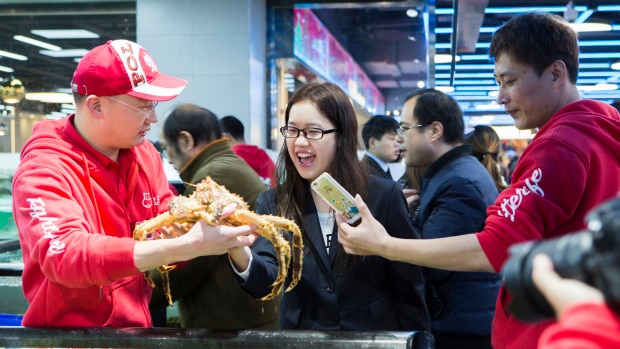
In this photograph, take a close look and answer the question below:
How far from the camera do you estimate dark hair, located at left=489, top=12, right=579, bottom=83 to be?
1900 mm

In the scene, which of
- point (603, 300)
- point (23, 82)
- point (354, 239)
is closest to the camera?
point (603, 300)

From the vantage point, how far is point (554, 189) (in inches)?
67.6

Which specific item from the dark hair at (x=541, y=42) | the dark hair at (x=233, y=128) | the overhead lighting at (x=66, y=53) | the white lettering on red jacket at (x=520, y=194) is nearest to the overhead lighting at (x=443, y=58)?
the dark hair at (x=233, y=128)

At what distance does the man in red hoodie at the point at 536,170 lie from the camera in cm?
173

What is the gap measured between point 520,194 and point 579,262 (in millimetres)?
967

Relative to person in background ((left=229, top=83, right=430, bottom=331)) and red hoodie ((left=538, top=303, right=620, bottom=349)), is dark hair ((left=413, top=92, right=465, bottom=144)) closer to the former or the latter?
person in background ((left=229, top=83, right=430, bottom=331))

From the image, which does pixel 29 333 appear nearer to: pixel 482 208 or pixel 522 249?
pixel 522 249

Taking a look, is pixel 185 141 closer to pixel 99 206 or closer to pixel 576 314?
pixel 99 206

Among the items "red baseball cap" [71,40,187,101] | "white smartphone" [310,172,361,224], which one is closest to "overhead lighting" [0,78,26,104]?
"red baseball cap" [71,40,187,101]

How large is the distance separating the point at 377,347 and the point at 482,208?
1.41 m

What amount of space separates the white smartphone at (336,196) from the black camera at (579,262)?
104 cm

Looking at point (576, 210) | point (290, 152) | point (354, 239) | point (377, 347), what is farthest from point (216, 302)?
point (576, 210)

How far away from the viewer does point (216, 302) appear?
3.09 metres

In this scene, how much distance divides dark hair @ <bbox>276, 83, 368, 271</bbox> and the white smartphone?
239 mm
